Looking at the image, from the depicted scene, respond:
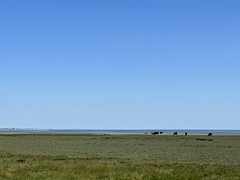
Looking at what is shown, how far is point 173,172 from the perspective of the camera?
31172 millimetres

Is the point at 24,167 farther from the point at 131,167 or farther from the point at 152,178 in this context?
the point at 152,178

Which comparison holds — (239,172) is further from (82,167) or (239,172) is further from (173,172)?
(82,167)

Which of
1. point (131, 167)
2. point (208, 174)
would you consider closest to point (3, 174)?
point (131, 167)

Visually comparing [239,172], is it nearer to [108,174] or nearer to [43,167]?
[108,174]

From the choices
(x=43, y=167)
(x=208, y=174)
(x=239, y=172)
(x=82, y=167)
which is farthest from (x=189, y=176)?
(x=43, y=167)

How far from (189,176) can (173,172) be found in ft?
6.36

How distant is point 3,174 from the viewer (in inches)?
1158

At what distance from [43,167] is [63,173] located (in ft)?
12.3

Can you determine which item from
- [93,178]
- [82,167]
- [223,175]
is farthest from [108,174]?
[223,175]

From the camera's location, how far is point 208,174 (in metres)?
30.6

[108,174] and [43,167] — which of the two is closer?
[108,174]

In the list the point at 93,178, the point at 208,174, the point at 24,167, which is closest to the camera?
the point at 93,178

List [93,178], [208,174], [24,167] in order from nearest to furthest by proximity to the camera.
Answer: [93,178] → [208,174] → [24,167]

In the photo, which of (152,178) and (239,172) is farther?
(239,172)
